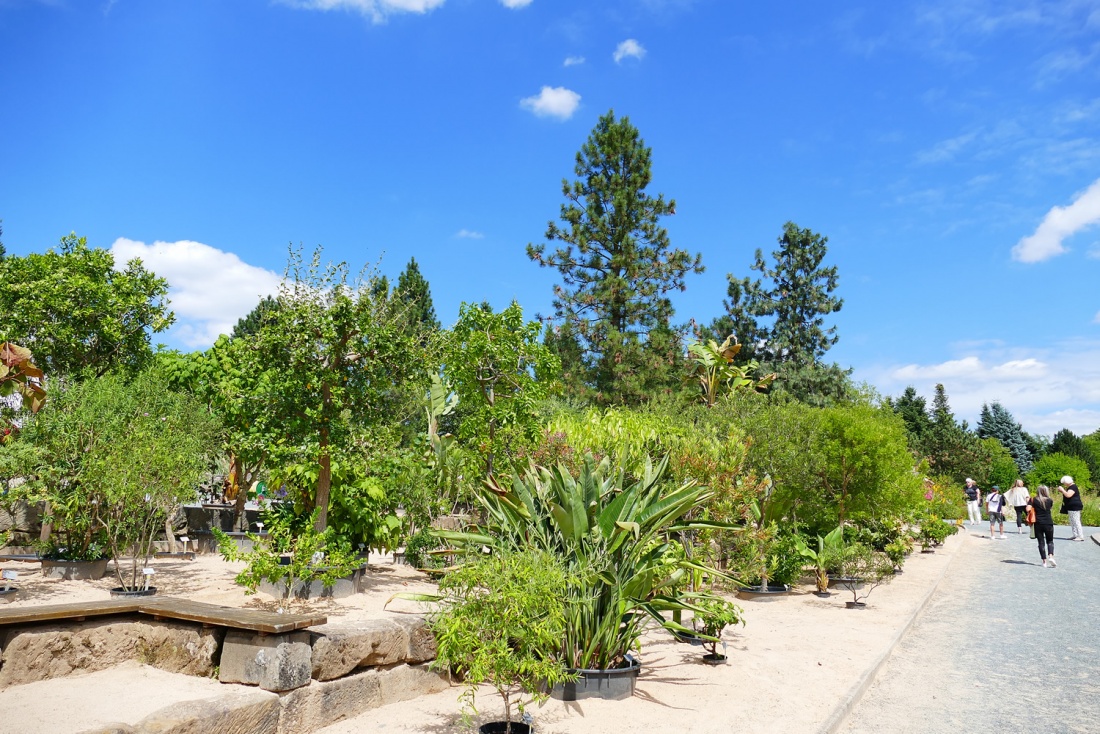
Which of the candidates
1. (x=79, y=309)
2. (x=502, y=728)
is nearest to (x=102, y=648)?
(x=502, y=728)

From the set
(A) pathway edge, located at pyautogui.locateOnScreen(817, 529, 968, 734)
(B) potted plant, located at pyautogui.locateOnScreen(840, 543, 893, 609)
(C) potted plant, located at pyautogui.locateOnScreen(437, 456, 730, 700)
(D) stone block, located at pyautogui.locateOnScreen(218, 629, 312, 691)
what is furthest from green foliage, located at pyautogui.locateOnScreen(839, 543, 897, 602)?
(D) stone block, located at pyautogui.locateOnScreen(218, 629, 312, 691)

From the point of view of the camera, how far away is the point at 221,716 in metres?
3.91

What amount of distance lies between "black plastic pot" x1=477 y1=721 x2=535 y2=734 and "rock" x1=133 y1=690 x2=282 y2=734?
1211 millimetres

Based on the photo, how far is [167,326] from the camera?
602 inches

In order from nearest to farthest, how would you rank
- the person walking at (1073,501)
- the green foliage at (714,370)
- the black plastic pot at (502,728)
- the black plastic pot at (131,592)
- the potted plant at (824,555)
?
the black plastic pot at (502,728), the black plastic pot at (131,592), the potted plant at (824,555), the person walking at (1073,501), the green foliage at (714,370)

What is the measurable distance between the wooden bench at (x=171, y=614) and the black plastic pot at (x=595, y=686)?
5.81ft

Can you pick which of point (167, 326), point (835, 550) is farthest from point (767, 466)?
→ point (167, 326)

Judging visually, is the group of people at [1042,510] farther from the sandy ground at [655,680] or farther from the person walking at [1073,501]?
the sandy ground at [655,680]

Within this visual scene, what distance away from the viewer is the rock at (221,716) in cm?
361

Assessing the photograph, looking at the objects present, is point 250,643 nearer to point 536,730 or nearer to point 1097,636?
point 536,730

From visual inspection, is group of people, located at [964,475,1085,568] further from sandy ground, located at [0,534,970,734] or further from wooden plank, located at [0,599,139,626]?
wooden plank, located at [0,599,139,626]

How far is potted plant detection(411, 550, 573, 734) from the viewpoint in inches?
159

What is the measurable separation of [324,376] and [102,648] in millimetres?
3675

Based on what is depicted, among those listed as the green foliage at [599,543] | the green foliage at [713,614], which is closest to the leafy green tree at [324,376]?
the green foliage at [599,543]
